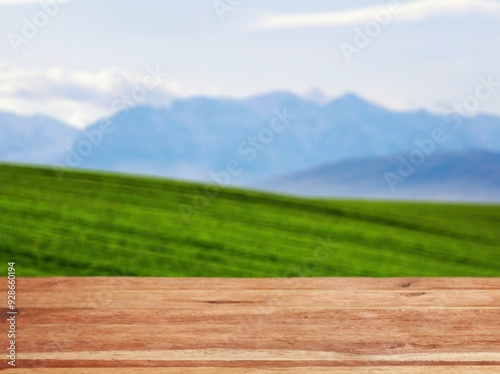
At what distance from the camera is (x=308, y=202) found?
614cm

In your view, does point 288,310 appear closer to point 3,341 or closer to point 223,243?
point 3,341

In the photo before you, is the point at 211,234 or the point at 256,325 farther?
the point at 211,234

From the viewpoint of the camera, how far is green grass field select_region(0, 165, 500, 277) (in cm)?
375

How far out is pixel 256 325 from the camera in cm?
174

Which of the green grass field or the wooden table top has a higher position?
the green grass field

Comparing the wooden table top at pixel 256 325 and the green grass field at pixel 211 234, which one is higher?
the green grass field at pixel 211 234

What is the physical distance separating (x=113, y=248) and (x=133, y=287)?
70.8 inches

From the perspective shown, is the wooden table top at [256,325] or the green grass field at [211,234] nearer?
the wooden table top at [256,325]

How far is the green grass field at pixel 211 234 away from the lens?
12.3 ft

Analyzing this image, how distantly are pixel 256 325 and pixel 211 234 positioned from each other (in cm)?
250

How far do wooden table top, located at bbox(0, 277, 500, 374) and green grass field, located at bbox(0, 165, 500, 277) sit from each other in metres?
1.57

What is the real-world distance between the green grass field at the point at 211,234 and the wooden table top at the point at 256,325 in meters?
1.57

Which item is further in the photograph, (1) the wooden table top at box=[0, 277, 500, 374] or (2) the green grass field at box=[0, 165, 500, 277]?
(2) the green grass field at box=[0, 165, 500, 277]

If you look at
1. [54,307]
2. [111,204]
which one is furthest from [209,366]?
[111,204]
